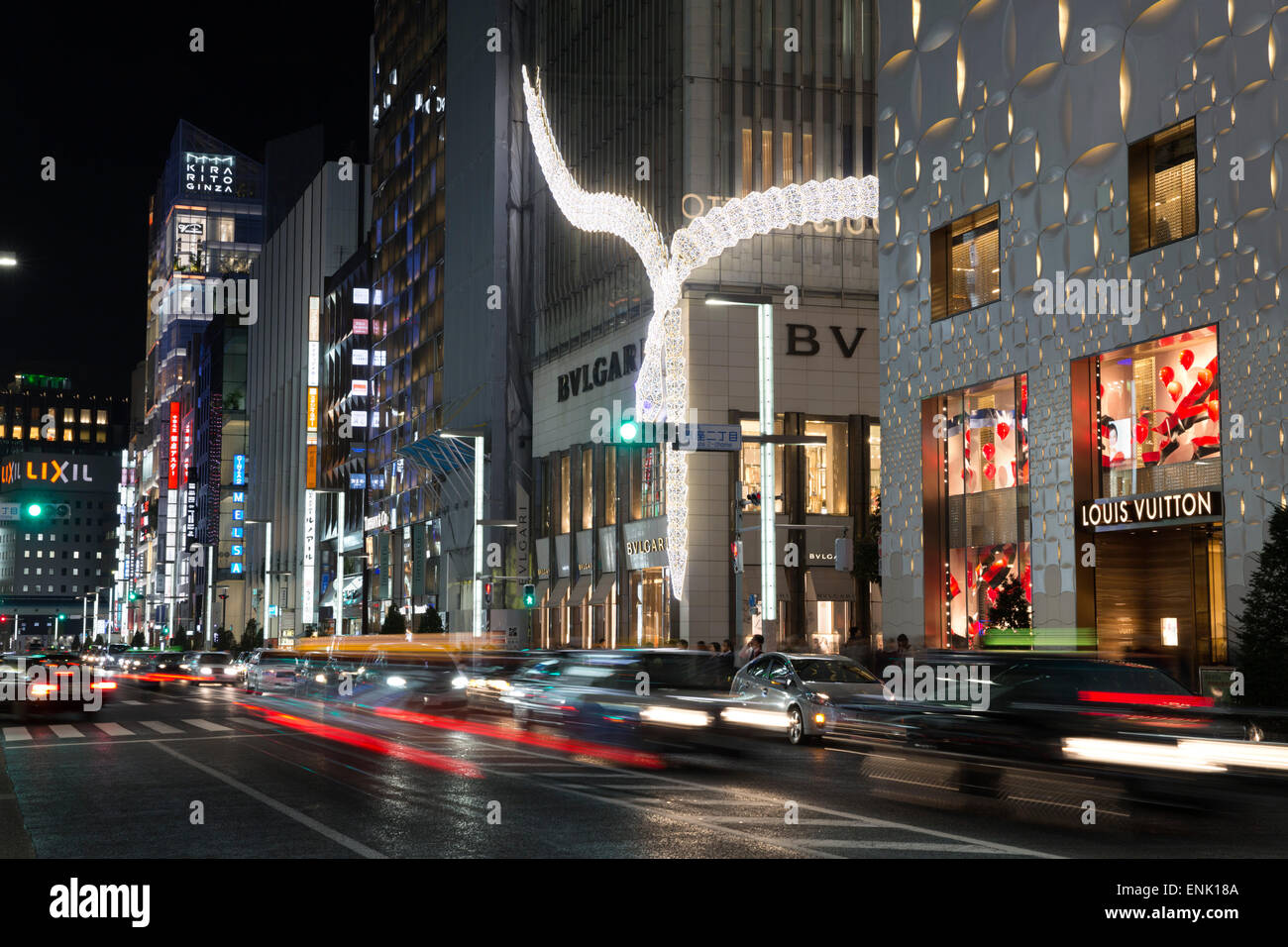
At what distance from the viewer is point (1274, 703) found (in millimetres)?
24234

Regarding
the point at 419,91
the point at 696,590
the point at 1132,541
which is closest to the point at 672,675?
the point at 1132,541

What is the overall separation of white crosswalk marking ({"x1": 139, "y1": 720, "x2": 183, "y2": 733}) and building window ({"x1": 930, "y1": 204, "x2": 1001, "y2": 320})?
2137cm

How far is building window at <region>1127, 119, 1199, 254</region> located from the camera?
30.1 m

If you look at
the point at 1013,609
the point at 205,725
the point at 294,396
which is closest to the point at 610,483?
the point at 1013,609

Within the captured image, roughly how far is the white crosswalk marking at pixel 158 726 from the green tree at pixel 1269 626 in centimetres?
1976

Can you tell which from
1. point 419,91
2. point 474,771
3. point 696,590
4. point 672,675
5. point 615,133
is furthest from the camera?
point 419,91

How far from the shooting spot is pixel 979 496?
119 ft

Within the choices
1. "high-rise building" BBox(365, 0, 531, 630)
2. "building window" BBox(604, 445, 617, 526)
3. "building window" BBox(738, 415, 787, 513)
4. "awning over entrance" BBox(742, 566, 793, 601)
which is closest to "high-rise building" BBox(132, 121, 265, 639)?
"high-rise building" BBox(365, 0, 531, 630)

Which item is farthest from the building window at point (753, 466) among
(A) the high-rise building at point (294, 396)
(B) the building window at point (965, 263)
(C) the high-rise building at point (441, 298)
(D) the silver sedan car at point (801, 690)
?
(A) the high-rise building at point (294, 396)

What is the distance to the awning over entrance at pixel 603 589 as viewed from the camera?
208 feet

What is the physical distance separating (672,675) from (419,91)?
77.4 meters

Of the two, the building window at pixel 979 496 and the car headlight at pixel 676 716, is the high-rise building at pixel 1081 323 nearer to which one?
the building window at pixel 979 496

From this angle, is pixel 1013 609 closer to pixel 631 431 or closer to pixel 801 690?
pixel 631 431
